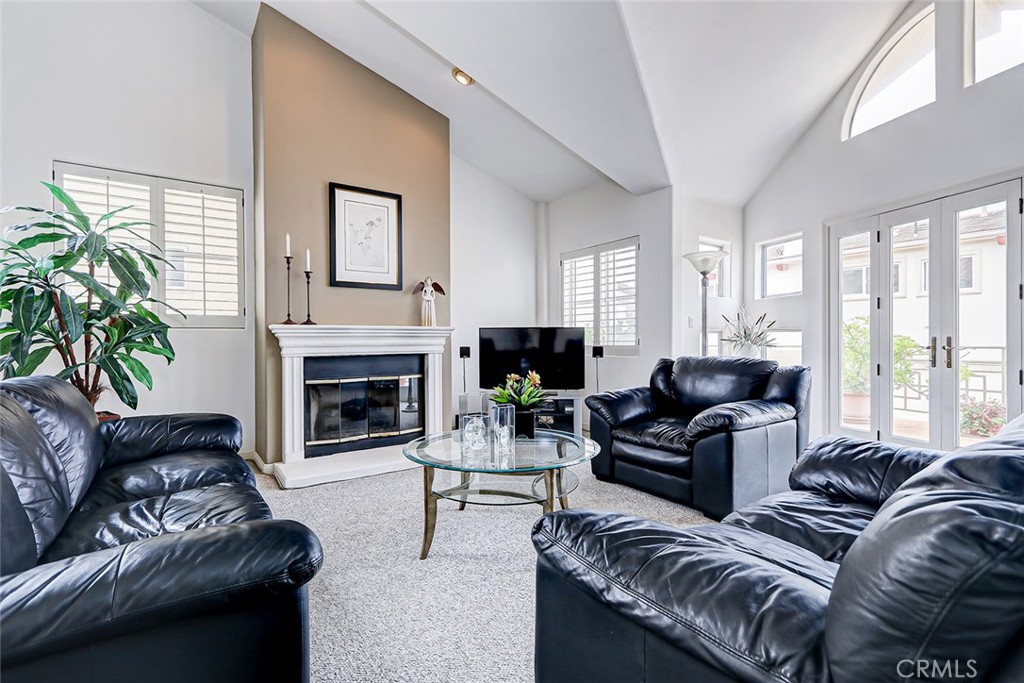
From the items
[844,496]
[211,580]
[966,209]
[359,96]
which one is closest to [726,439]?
[844,496]

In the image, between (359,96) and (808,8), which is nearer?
(808,8)

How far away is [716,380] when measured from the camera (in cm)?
354

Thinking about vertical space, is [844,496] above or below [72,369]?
below

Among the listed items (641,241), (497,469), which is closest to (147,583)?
(497,469)

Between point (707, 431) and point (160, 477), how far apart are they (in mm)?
2682

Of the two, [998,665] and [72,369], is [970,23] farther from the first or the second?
[72,369]

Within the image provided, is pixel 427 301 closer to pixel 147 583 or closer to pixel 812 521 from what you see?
pixel 812 521

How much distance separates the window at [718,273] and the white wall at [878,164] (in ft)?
0.82

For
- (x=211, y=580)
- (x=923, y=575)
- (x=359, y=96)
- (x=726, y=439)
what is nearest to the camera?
(x=923, y=575)

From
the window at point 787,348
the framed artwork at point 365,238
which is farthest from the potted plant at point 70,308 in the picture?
the window at point 787,348

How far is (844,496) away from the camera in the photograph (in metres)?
1.86

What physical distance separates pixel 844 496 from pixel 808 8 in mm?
3367

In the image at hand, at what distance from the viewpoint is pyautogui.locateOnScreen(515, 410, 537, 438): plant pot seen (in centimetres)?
278

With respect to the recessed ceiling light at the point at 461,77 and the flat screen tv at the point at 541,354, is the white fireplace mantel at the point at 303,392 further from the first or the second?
the recessed ceiling light at the point at 461,77
